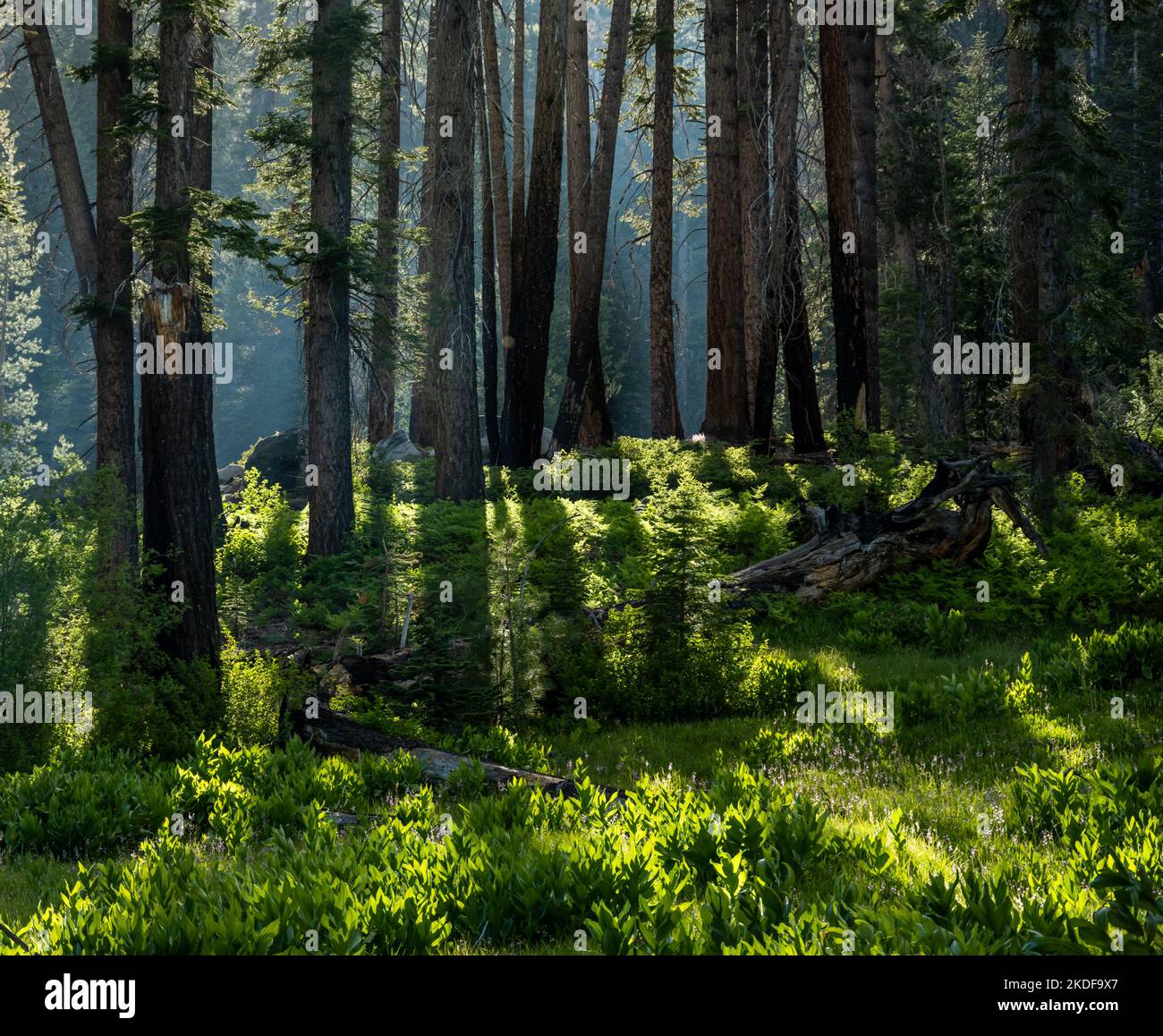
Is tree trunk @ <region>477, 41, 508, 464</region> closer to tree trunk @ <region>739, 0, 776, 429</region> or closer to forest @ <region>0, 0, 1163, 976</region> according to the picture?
forest @ <region>0, 0, 1163, 976</region>

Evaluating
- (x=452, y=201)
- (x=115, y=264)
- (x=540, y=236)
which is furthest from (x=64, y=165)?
(x=540, y=236)

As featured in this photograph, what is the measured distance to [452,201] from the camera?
1588cm

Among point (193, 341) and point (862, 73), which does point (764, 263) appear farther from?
point (193, 341)

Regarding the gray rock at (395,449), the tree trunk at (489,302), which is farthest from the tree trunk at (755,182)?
the gray rock at (395,449)

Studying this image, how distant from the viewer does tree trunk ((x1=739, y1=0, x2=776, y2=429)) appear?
1952cm

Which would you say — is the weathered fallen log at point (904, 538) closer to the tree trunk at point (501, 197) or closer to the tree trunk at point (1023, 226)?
the tree trunk at point (1023, 226)

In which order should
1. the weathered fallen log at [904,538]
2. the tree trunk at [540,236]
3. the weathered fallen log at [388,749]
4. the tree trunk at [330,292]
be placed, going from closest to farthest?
the weathered fallen log at [388,749]
the weathered fallen log at [904,538]
the tree trunk at [330,292]
the tree trunk at [540,236]

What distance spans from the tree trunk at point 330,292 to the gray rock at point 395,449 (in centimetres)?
907

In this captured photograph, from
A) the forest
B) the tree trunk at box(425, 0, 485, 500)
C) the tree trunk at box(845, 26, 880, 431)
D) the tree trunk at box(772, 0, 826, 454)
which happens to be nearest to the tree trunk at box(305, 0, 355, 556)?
the forest

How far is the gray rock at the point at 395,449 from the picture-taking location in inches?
1019

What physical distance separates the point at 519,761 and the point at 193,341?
5.63 meters

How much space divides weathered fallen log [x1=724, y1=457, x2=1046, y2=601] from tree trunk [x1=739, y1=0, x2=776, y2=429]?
6621 mm

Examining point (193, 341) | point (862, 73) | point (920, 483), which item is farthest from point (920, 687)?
point (862, 73)

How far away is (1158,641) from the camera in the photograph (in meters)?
9.22
